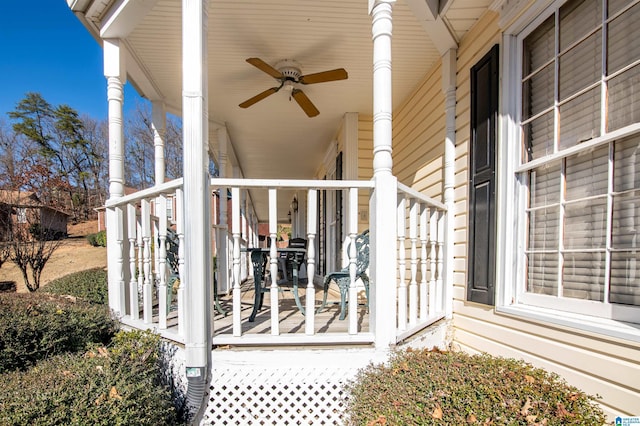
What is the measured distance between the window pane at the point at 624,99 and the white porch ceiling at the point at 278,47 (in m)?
1.34

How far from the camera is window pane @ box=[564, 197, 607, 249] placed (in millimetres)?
1787

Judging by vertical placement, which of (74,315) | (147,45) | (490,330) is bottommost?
(490,330)

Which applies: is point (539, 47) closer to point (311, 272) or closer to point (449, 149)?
point (449, 149)

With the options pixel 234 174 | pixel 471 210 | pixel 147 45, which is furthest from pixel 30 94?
pixel 471 210

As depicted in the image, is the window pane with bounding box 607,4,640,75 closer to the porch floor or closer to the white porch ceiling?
the white porch ceiling

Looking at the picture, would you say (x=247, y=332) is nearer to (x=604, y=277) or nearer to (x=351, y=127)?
(x=604, y=277)

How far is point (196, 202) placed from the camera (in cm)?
199

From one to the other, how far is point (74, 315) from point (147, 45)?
2.53 m

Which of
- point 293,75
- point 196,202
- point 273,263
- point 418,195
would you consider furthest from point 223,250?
point 418,195

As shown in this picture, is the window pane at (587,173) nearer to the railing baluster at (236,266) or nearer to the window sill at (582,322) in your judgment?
the window sill at (582,322)

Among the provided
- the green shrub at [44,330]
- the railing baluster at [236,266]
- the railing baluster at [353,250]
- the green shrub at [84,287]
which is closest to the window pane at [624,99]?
the railing baluster at [353,250]

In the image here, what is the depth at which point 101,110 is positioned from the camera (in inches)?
1003

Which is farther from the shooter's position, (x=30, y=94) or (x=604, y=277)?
(x=30, y=94)

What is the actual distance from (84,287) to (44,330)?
2966 mm
